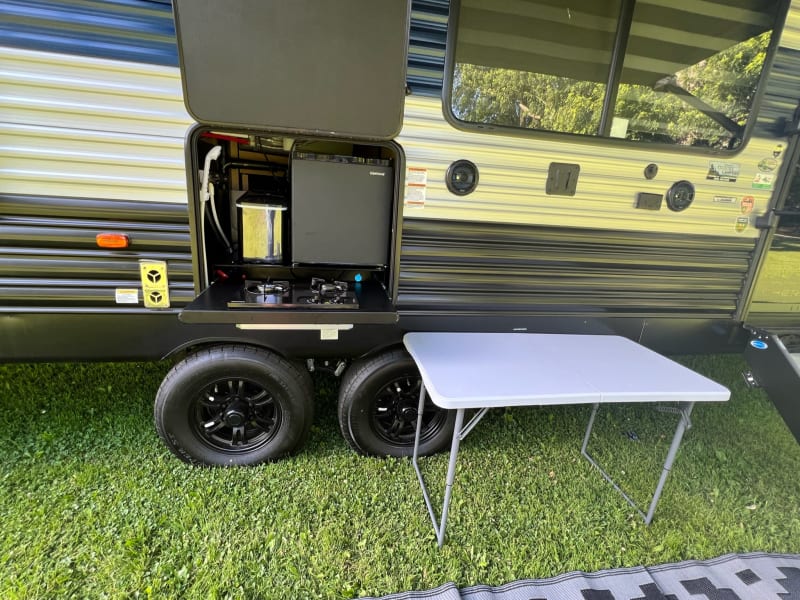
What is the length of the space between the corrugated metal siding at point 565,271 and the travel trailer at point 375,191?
0.01 metres

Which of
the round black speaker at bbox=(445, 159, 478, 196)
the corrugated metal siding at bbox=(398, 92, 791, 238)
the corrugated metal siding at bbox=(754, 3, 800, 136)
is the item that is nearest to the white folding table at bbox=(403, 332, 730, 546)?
the corrugated metal siding at bbox=(398, 92, 791, 238)

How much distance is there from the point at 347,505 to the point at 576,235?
6.40 ft

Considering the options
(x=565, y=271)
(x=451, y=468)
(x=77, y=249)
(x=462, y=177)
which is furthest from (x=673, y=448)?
(x=77, y=249)

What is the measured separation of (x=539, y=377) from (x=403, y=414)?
88 centimetres

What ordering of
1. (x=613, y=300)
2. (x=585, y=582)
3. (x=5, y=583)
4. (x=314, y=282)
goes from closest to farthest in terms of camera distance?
(x=5, y=583), (x=585, y=582), (x=314, y=282), (x=613, y=300)

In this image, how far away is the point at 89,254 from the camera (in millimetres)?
1773

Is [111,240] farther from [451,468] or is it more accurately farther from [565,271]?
[565,271]

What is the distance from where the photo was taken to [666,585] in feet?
5.56

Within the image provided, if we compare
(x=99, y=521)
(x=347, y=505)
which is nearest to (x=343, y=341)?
(x=347, y=505)

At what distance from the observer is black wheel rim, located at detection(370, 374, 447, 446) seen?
2.24 metres

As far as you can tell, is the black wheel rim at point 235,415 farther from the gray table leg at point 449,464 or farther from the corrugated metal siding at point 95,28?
the corrugated metal siding at point 95,28

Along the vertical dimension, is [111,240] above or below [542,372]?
above

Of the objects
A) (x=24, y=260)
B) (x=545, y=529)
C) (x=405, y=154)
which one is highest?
(x=405, y=154)

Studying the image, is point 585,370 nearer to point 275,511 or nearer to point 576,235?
point 576,235
